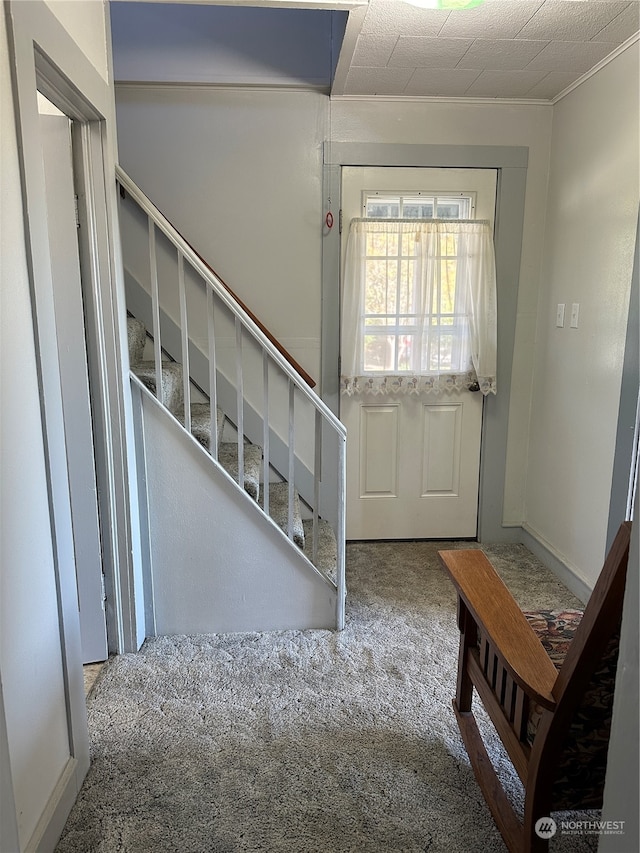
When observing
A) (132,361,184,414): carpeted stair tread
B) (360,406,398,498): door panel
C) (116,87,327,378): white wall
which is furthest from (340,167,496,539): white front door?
(132,361,184,414): carpeted stair tread

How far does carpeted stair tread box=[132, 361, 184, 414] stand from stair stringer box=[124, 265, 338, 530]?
0.18m

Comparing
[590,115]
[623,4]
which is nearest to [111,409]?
[623,4]

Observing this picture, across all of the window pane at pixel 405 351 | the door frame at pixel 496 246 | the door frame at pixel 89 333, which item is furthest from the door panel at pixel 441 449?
the door frame at pixel 89 333

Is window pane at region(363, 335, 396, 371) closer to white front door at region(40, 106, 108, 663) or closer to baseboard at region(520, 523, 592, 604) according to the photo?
baseboard at region(520, 523, 592, 604)

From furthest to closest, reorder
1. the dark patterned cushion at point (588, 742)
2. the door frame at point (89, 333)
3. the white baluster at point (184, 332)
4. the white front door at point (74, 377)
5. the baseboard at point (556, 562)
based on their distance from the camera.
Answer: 1. the baseboard at point (556, 562)
2. the white baluster at point (184, 332)
3. the white front door at point (74, 377)
4. the door frame at point (89, 333)
5. the dark patterned cushion at point (588, 742)

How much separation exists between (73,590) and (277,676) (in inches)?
34.5

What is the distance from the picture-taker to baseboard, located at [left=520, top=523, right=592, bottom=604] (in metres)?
2.55

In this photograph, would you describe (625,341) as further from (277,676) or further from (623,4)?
(277,676)

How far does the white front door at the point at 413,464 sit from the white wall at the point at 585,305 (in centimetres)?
38

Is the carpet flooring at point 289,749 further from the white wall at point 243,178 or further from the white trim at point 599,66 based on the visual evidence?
the white trim at point 599,66

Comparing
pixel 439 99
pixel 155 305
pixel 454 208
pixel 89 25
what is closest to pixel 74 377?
pixel 155 305

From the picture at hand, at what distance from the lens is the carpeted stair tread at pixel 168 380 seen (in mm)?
2178

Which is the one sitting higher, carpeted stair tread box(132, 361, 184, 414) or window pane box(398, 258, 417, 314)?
window pane box(398, 258, 417, 314)

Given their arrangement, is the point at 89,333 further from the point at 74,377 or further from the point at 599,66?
the point at 599,66
